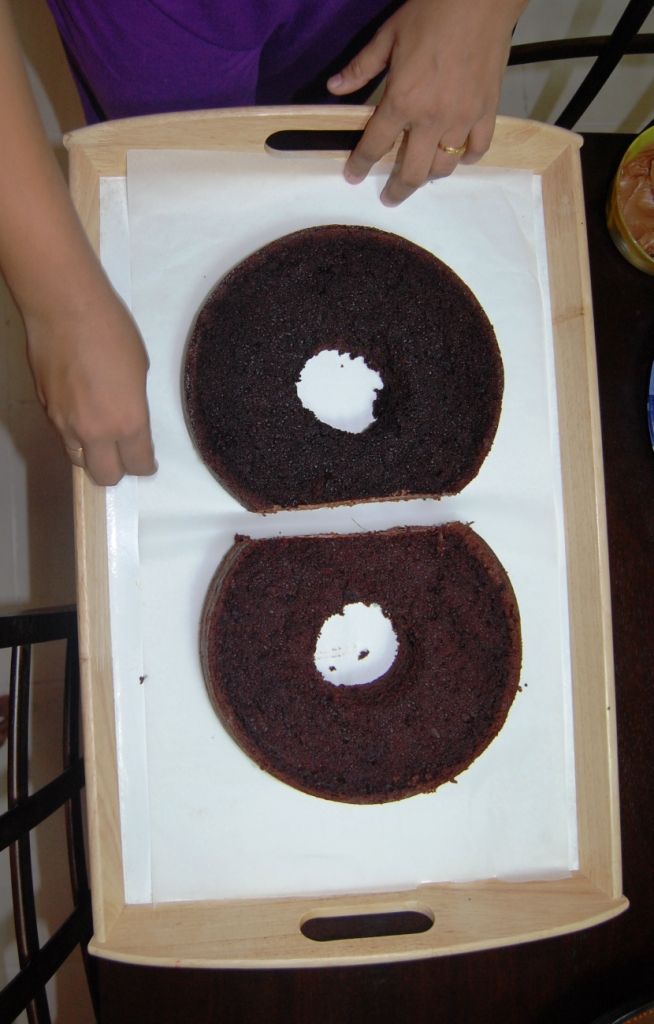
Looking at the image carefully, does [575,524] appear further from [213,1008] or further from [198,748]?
[213,1008]

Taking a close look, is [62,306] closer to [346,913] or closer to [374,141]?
[374,141]

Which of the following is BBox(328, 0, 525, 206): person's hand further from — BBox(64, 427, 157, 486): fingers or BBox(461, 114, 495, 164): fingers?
Answer: BBox(64, 427, 157, 486): fingers

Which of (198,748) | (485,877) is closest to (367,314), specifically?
(198,748)

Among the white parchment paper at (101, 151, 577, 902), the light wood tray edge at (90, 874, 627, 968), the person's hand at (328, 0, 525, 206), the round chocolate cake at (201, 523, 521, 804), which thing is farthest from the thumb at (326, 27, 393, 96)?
the light wood tray edge at (90, 874, 627, 968)

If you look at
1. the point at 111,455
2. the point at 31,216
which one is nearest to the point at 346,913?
the point at 111,455

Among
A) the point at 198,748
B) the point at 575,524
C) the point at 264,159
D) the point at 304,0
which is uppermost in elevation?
the point at 304,0

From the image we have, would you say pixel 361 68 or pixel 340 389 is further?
pixel 340 389
